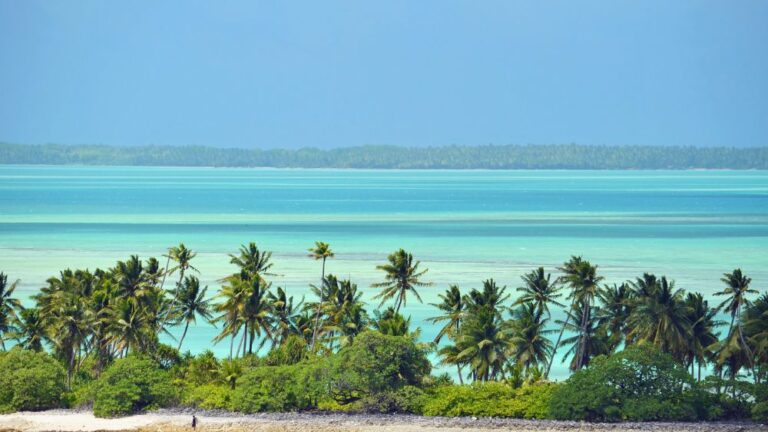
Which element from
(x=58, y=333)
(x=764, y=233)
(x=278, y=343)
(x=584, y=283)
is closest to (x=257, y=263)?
(x=278, y=343)

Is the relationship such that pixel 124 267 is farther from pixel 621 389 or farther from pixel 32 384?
pixel 621 389

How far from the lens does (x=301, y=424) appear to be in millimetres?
53500

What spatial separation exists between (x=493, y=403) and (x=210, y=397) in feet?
43.1

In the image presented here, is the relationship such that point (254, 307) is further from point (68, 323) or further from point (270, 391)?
point (270, 391)

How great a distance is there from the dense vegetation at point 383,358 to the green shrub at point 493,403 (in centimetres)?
6

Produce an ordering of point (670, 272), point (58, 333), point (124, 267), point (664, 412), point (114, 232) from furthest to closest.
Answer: point (114, 232), point (670, 272), point (124, 267), point (58, 333), point (664, 412)

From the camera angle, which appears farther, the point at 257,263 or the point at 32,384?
the point at 257,263

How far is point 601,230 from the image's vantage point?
187375mm

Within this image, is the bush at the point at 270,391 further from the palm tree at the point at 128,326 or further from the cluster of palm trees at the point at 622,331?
the palm tree at the point at 128,326

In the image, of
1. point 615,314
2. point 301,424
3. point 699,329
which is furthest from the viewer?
point 615,314

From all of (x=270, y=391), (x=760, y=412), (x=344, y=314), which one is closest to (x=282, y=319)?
(x=344, y=314)

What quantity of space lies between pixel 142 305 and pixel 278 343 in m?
8.96

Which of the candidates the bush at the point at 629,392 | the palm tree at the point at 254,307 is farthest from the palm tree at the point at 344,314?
the bush at the point at 629,392

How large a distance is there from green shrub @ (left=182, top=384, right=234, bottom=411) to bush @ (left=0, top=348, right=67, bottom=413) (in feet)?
20.3
